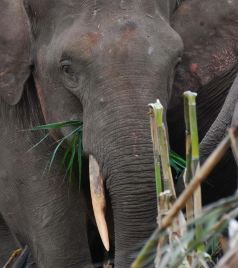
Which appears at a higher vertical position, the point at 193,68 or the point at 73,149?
the point at 193,68

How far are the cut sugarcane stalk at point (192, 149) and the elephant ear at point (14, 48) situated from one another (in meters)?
2.50

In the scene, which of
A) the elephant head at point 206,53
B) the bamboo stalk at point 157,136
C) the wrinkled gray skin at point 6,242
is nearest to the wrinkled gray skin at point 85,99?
the elephant head at point 206,53

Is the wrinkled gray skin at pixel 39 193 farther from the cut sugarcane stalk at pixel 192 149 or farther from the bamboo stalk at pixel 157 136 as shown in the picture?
the cut sugarcane stalk at pixel 192 149

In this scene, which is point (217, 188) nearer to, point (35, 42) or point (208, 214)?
point (35, 42)

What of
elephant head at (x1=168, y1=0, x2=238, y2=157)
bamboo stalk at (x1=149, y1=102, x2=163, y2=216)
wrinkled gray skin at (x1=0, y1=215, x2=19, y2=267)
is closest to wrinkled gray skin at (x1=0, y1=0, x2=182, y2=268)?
elephant head at (x1=168, y1=0, x2=238, y2=157)

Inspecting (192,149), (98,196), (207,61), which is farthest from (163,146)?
(207,61)

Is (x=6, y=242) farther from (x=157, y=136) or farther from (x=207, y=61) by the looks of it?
(x=157, y=136)

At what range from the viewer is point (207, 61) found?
679 cm

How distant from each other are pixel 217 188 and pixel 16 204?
1.16 meters

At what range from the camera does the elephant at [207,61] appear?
6.72 metres

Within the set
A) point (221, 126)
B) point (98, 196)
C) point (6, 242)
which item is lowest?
point (6, 242)

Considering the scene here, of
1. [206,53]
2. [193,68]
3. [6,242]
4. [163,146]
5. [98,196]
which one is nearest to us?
[163,146]

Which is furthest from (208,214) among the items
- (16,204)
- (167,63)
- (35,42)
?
(16,204)

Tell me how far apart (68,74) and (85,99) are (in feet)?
0.66
